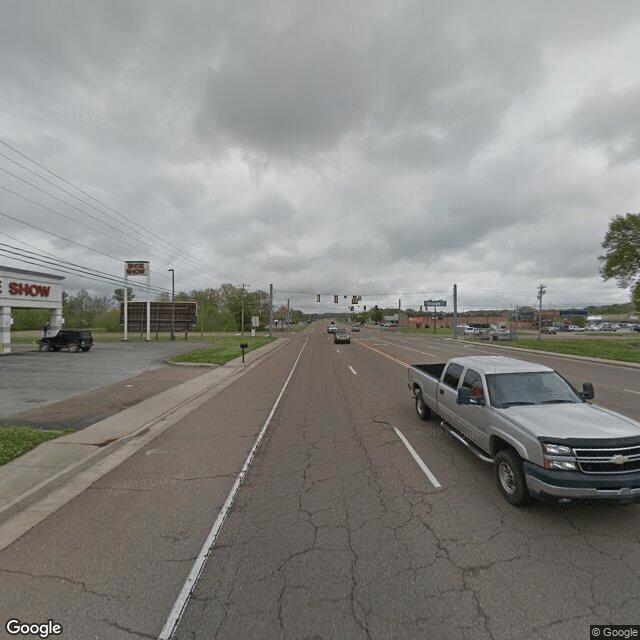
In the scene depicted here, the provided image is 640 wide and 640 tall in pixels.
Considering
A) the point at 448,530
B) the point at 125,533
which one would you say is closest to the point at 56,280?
the point at 125,533

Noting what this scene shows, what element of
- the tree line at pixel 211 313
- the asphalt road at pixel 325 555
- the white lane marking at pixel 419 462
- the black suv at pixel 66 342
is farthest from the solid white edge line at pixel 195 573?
the tree line at pixel 211 313

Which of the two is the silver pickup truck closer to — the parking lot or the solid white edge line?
the solid white edge line

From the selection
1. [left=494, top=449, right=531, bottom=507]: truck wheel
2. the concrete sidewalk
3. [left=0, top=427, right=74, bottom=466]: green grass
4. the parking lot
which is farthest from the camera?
the parking lot

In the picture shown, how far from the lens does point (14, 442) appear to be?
22.2 feet

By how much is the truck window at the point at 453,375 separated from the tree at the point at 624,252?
4507cm

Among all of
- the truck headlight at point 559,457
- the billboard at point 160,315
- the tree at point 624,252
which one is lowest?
the truck headlight at point 559,457

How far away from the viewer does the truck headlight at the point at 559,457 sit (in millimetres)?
3979

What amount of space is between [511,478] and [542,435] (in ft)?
2.99

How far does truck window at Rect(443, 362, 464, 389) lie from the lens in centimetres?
681

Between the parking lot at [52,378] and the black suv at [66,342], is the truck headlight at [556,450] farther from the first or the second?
the black suv at [66,342]

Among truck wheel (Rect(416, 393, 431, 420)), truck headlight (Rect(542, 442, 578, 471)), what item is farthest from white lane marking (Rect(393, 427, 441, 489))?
truck headlight (Rect(542, 442, 578, 471))

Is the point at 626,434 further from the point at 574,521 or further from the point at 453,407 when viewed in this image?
the point at 453,407

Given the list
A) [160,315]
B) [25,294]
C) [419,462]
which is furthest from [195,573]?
[160,315]

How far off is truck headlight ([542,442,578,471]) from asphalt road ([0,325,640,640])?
0.78 metres
